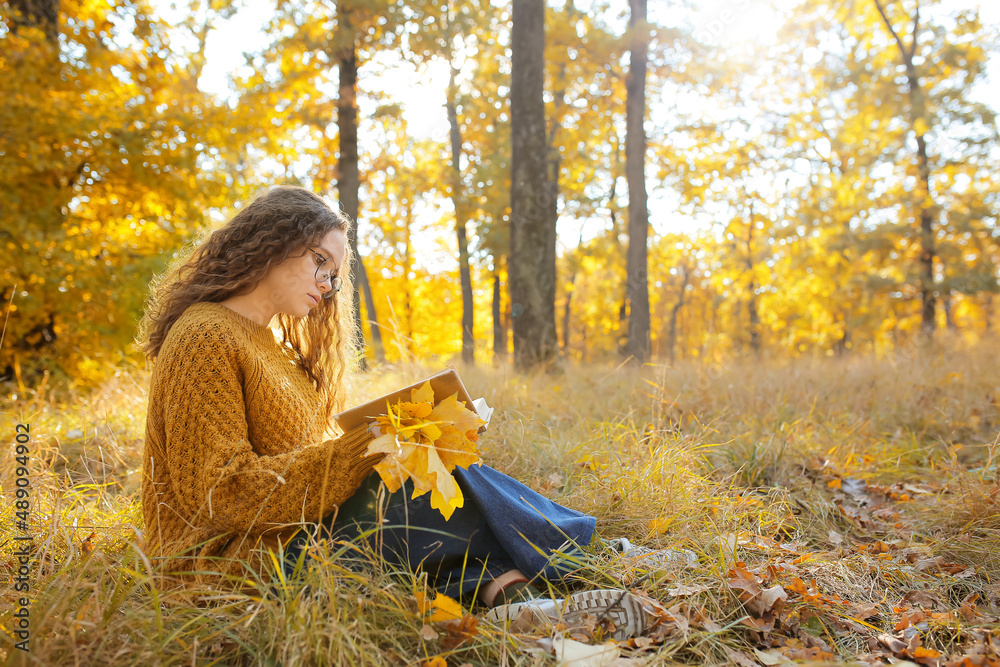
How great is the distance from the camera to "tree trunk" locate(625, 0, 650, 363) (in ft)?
30.0

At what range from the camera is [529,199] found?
589cm

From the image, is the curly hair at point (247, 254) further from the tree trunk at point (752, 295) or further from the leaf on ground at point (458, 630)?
the tree trunk at point (752, 295)

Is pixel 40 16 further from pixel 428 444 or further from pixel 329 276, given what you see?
pixel 428 444

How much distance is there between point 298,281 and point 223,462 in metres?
0.67

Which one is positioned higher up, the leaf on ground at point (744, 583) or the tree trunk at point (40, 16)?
the tree trunk at point (40, 16)

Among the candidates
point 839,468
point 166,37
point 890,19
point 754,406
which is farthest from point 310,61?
point 890,19

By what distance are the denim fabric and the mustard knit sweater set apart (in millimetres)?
87

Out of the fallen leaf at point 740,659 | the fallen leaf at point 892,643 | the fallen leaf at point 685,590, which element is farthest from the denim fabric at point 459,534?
the fallen leaf at point 892,643

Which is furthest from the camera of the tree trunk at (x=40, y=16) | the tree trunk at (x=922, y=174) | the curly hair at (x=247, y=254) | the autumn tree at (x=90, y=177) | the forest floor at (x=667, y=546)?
the tree trunk at (x=922, y=174)

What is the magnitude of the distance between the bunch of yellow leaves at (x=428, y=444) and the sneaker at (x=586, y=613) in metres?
0.38

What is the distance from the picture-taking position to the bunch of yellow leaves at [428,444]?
135 centimetres

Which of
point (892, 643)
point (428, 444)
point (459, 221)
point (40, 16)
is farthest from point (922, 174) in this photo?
point (40, 16)

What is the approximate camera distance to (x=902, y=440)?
361 centimetres

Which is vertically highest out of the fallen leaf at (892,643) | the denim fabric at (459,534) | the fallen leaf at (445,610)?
the denim fabric at (459,534)
